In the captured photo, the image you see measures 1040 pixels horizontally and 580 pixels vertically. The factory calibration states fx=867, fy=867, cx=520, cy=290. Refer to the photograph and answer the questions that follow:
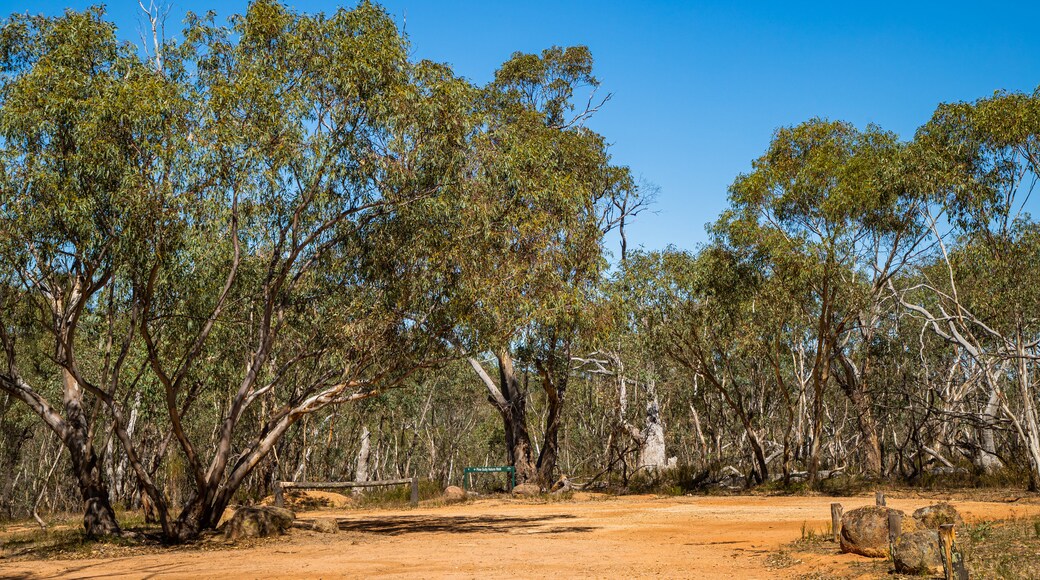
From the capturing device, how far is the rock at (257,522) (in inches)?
540

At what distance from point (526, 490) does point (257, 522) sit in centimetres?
1119

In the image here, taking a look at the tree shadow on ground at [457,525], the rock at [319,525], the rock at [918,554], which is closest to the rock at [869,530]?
the rock at [918,554]

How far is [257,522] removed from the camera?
1413 cm

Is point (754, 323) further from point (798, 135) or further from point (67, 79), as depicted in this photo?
point (67, 79)

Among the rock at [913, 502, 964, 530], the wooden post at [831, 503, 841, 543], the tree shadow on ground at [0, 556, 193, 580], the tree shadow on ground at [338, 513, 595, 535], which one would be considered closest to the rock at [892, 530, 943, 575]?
the rock at [913, 502, 964, 530]

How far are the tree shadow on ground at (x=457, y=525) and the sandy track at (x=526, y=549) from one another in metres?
0.02

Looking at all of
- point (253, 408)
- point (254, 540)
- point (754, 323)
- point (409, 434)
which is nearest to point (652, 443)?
point (754, 323)

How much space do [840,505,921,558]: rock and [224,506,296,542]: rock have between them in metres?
9.05

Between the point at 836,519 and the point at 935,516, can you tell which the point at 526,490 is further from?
the point at 935,516

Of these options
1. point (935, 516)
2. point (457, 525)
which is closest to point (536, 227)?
point (457, 525)

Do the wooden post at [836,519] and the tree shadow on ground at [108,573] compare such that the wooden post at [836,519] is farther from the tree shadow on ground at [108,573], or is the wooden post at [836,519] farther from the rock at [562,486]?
the rock at [562,486]

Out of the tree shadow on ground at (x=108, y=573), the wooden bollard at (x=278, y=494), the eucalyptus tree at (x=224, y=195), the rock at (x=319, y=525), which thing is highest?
the eucalyptus tree at (x=224, y=195)

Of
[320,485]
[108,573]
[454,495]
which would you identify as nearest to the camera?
[108,573]

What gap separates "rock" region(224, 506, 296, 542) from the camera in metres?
13.7
